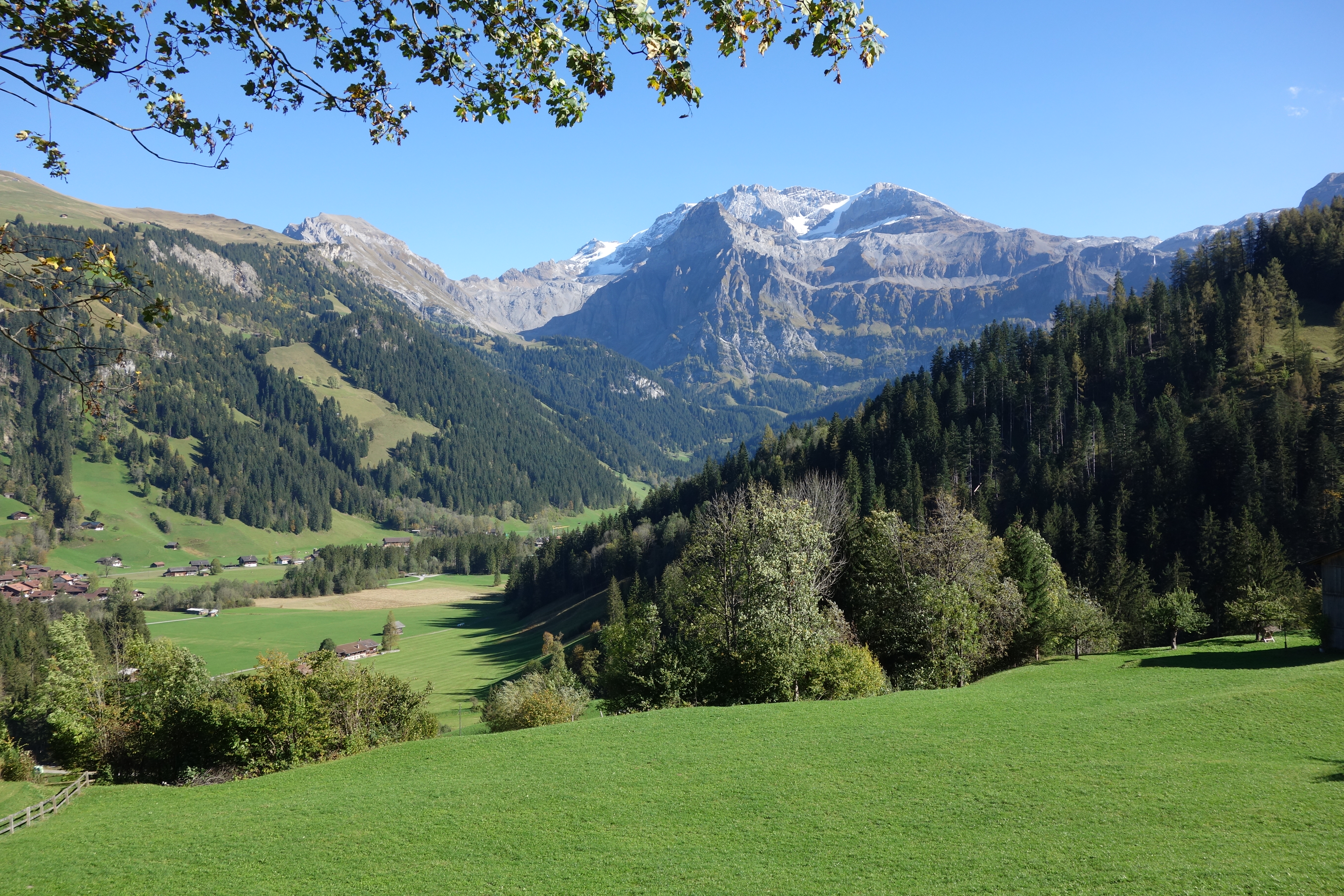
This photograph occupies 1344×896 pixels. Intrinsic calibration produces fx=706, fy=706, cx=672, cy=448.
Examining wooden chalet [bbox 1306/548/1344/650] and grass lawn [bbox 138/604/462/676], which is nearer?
wooden chalet [bbox 1306/548/1344/650]

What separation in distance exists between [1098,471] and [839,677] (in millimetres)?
93411

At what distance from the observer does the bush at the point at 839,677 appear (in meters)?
42.9

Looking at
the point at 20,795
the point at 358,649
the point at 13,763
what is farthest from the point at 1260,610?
the point at 358,649

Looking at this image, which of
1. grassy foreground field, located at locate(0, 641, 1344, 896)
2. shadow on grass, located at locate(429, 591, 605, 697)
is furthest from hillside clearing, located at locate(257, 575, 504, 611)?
grassy foreground field, located at locate(0, 641, 1344, 896)

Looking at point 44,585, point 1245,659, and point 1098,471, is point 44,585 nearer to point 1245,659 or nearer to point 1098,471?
point 1245,659

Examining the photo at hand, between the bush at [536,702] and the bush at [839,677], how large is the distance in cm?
1600

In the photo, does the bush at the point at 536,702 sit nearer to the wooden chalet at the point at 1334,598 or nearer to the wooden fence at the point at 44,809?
the wooden fence at the point at 44,809

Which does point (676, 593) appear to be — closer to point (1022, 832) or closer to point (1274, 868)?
point (1022, 832)

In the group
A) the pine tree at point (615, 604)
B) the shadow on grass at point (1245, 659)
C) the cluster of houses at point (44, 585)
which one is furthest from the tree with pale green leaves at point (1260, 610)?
the cluster of houses at point (44, 585)

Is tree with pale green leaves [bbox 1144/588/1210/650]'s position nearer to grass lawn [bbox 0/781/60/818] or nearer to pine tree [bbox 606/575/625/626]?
pine tree [bbox 606/575/625/626]

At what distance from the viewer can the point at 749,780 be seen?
84.7 ft

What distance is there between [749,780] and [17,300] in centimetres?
2477

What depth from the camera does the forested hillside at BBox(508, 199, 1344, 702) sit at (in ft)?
185

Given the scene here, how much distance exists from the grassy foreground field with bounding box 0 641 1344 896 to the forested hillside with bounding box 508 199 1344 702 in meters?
16.2
